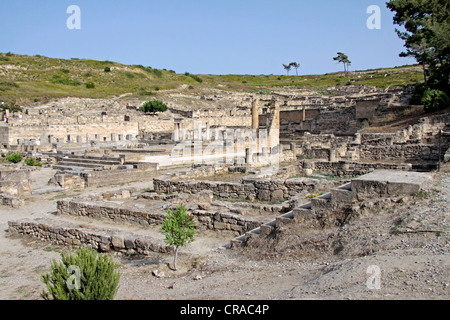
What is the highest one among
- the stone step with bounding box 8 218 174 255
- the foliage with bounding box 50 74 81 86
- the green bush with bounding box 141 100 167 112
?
the foliage with bounding box 50 74 81 86

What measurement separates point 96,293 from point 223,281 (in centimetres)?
205

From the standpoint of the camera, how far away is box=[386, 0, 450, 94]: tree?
28.6m

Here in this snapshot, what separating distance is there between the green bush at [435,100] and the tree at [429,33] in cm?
181

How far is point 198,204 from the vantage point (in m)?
10.6

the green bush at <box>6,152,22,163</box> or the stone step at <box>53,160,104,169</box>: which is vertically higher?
the green bush at <box>6,152,22,163</box>

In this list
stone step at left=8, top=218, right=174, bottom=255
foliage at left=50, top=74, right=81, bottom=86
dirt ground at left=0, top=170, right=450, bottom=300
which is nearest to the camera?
dirt ground at left=0, top=170, right=450, bottom=300

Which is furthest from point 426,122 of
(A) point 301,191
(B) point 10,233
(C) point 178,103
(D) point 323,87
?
(D) point 323,87

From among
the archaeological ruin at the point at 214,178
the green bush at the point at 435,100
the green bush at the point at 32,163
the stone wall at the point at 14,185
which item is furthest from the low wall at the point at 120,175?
the green bush at the point at 435,100

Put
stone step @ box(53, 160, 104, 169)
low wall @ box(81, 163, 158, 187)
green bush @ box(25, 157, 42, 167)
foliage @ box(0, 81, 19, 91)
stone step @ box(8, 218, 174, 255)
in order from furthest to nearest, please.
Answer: foliage @ box(0, 81, 19, 91) → green bush @ box(25, 157, 42, 167) → stone step @ box(53, 160, 104, 169) → low wall @ box(81, 163, 158, 187) → stone step @ box(8, 218, 174, 255)

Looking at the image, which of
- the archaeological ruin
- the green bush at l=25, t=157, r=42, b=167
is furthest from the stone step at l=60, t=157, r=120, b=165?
the green bush at l=25, t=157, r=42, b=167

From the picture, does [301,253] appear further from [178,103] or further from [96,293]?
[178,103]

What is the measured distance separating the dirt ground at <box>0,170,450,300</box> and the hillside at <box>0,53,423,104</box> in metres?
47.8

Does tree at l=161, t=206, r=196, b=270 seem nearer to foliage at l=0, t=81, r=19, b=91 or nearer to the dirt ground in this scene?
the dirt ground

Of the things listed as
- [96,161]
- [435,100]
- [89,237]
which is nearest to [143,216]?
[89,237]
